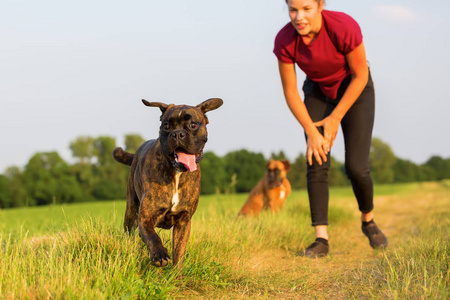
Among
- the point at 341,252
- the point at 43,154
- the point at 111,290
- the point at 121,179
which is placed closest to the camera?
the point at 111,290

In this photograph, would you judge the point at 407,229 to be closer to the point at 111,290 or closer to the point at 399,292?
the point at 399,292

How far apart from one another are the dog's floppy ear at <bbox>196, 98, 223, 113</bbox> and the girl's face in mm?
1314

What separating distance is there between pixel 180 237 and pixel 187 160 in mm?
652

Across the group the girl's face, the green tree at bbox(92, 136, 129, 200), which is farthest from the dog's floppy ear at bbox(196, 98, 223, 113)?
the green tree at bbox(92, 136, 129, 200)

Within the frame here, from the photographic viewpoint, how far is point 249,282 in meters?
3.24

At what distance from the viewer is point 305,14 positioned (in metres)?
3.99

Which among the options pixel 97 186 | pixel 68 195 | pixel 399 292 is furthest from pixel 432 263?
pixel 68 195

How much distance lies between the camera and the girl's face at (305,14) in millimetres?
3959

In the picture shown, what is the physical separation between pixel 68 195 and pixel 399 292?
741 inches

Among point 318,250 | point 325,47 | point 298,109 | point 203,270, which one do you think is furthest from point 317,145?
point 203,270

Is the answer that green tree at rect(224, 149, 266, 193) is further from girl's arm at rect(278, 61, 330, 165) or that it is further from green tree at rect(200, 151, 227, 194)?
girl's arm at rect(278, 61, 330, 165)

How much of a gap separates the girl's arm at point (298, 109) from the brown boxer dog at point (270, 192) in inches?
98.1

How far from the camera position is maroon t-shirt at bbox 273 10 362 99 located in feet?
13.9

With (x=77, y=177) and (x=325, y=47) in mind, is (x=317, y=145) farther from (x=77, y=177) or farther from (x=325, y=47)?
(x=77, y=177)
